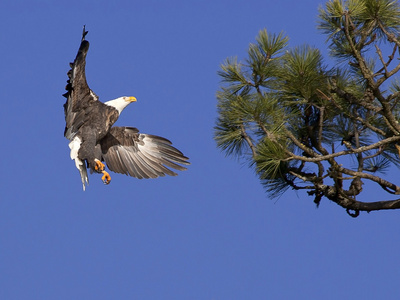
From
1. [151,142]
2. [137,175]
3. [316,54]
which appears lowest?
[316,54]

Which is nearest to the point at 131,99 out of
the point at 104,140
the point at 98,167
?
the point at 104,140

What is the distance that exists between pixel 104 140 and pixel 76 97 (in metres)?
0.89

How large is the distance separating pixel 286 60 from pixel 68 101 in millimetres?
2048

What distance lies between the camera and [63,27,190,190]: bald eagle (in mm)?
5523

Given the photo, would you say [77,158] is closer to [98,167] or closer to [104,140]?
[98,167]

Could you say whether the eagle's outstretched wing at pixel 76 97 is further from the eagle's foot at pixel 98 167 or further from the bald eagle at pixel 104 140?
the eagle's foot at pixel 98 167

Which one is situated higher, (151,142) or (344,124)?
(151,142)

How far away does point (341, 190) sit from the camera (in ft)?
15.8

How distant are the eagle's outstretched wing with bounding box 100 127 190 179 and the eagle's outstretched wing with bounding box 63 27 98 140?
0.71 meters

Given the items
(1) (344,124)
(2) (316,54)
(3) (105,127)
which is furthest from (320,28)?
(3) (105,127)

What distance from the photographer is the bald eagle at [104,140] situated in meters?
5.52

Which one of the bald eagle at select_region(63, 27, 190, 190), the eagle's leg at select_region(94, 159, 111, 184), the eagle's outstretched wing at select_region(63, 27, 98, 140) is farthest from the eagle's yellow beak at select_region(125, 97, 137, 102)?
the eagle's leg at select_region(94, 159, 111, 184)

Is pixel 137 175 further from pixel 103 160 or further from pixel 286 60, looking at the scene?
pixel 286 60

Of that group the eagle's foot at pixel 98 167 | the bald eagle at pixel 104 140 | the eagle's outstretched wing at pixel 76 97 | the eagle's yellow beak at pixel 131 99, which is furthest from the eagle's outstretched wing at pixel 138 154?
the eagle's outstretched wing at pixel 76 97
